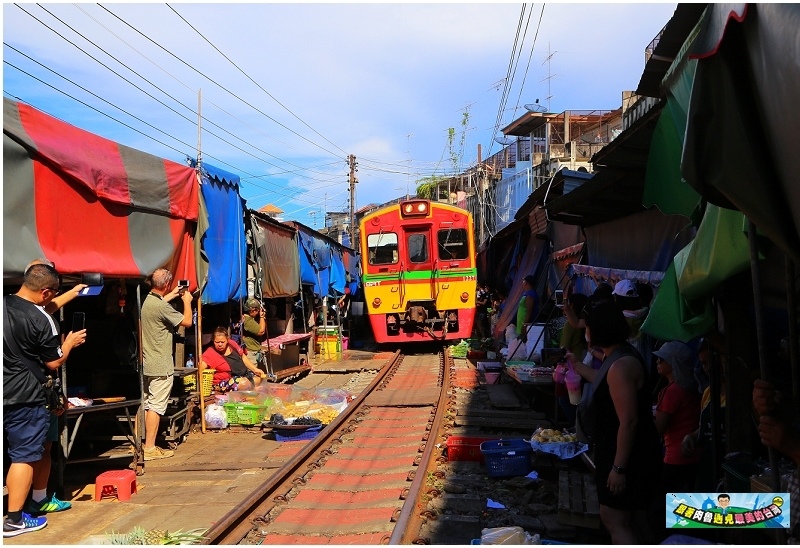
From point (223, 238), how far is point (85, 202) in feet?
11.6

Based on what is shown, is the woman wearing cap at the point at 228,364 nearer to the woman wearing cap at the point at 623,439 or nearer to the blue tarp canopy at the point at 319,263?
the blue tarp canopy at the point at 319,263

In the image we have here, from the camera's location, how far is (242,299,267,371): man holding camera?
1017 centimetres

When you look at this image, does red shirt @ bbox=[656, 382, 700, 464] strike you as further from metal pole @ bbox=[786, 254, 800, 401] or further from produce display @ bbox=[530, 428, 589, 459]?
metal pole @ bbox=[786, 254, 800, 401]

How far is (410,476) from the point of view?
232 inches

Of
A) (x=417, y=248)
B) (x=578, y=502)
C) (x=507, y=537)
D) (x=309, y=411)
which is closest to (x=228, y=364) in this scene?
(x=309, y=411)

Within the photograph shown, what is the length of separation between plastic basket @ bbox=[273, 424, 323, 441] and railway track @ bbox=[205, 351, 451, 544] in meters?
0.26

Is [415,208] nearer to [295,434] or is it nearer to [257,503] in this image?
[295,434]

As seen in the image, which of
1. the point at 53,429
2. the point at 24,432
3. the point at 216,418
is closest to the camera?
the point at 24,432

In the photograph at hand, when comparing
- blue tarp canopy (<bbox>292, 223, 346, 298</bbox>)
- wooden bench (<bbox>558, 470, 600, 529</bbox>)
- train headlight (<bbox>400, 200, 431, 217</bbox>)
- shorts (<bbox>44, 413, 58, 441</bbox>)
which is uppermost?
train headlight (<bbox>400, 200, 431, 217</bbox>)

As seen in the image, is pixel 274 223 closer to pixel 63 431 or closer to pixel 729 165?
pixel 63 431

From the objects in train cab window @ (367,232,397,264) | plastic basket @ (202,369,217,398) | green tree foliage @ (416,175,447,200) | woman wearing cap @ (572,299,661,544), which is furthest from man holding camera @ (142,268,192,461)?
green tree foliage @ (416,175,447,200)

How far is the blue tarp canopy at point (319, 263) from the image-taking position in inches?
604

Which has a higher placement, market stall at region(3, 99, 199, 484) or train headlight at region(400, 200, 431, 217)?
train headlight at region(400, 200, 431, 217)

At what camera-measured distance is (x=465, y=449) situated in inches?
255
